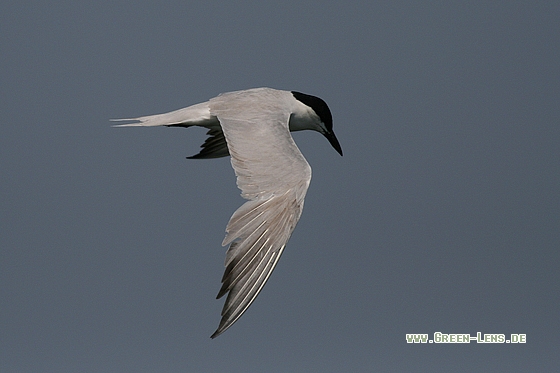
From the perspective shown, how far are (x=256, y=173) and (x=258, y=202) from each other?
0.40 m

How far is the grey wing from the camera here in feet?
18.4

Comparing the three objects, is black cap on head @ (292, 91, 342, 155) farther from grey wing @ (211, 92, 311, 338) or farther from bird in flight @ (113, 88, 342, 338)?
grey wing @ (211, 92, 311, 338)

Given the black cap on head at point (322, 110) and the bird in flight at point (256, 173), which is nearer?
the bird in flight at point (256, 173)

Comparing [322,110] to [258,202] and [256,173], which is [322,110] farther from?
[258,202]

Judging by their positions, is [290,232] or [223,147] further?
[223,147]

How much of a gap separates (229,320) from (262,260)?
1.67 ft

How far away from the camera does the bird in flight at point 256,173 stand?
222 inches

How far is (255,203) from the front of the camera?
608 centimetres

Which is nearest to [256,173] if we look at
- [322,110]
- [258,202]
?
[258,202]

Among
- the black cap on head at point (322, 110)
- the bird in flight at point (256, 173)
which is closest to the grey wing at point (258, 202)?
the bird in flight at point (256, 173)

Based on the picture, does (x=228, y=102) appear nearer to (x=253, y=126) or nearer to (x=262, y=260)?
(x=253, y=126)

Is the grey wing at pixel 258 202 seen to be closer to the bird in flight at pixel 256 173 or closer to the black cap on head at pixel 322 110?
the bird in flight at pixel 256 173

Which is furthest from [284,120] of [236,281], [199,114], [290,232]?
[236,281]

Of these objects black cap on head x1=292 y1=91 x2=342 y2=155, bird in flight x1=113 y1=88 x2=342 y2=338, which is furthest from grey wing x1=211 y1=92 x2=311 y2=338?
black cap on head x1=292 y1=91 x2=342 y2=155
